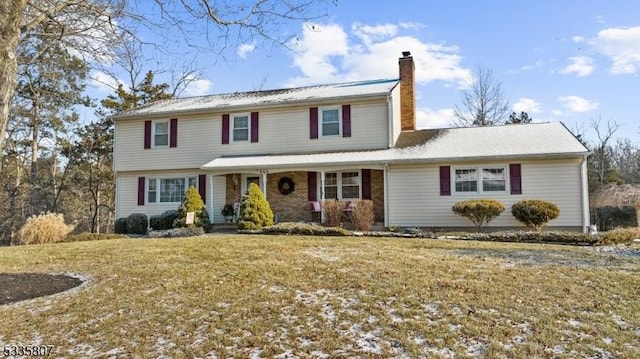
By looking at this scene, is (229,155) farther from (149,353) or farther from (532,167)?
(149,353)

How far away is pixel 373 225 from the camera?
53.1ft

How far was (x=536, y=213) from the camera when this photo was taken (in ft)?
46.5

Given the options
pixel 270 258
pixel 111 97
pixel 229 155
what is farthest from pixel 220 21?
pixel 111 97

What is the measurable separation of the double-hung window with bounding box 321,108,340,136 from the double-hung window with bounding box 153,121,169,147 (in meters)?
6.99

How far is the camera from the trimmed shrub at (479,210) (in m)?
14.5

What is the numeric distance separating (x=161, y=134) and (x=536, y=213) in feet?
49.6

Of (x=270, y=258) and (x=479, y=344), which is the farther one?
(x=270, y=258)

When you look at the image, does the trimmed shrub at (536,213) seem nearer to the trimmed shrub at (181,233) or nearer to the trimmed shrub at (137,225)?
the trimmed shrub at (181,233)

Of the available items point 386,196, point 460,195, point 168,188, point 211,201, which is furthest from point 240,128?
point 460,195

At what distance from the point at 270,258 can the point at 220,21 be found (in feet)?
14.1

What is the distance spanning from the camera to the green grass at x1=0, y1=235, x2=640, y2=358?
4.21m

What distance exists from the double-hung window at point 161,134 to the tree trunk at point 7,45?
44.3ft

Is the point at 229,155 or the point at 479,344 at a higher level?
the point at 229,155

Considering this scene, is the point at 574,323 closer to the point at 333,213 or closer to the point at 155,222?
the point at 333,213
